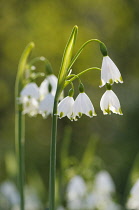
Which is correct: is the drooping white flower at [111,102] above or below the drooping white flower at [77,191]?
above

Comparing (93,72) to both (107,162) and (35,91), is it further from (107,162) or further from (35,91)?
(35,91)

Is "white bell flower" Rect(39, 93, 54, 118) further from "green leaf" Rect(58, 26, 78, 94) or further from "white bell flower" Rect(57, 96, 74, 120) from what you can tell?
"green leaf" Rect(58, 26, 78, 94)

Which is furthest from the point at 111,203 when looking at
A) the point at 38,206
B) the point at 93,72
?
the point at 93,72

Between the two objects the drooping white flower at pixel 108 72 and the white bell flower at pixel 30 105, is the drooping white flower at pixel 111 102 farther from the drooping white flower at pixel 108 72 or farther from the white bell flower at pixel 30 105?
the white bell flower at pixel 30 105

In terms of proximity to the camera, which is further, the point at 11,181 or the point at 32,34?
the point at 32,34

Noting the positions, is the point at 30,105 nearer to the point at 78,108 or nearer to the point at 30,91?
Result: the point at 30,91

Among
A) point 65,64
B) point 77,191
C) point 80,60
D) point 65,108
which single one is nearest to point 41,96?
point 65,108

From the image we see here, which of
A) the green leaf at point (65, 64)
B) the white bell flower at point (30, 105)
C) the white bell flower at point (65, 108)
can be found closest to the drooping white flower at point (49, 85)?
the white bell flower at point (30, 105)
